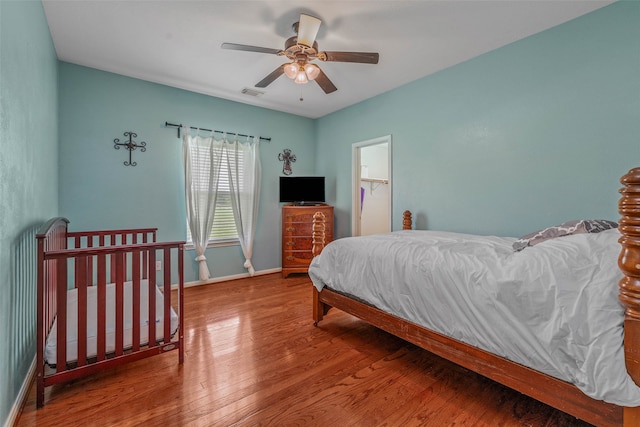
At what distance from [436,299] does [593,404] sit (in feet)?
2.42

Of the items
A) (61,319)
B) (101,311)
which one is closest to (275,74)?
(101,311)

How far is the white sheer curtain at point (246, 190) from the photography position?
4.17 m

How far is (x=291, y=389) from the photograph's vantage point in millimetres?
1704

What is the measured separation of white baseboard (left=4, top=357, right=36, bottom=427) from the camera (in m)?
1.40

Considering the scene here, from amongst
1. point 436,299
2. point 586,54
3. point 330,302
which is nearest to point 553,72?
point 586,54

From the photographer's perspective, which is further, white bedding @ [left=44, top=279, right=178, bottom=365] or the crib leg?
white bedding @ [left=44, top=279, right=178, bottom=365]

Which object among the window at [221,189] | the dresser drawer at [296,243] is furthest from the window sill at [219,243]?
the dresser drawer at [296,243]

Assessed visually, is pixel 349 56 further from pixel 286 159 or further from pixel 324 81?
pixel 286 159

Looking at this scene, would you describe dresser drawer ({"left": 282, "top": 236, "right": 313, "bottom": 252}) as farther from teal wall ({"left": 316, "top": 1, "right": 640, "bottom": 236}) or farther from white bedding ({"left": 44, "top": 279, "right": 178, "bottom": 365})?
white bedding ({"left": 44, "top": 279, "right": 178, "bottom": 365})

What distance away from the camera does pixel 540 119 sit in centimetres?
252

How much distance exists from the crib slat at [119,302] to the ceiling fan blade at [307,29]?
80.7 inches

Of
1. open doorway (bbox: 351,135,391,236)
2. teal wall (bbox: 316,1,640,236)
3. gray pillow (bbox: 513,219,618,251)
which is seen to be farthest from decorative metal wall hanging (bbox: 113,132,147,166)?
gray pillow (bbox: 513,219,618,251)

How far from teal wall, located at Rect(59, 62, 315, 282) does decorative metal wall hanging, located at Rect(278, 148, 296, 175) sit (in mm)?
354

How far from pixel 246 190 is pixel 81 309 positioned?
2812 millimetres
